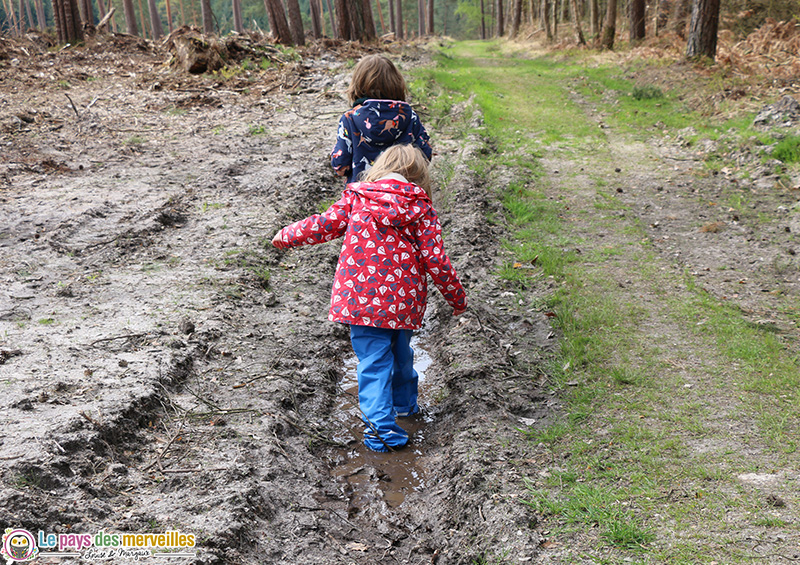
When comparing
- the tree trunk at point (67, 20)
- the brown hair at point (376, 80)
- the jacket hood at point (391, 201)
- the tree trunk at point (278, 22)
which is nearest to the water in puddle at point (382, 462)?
the jacket hood at point (391, 201)

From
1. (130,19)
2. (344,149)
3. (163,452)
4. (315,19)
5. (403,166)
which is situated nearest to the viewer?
(163,452)

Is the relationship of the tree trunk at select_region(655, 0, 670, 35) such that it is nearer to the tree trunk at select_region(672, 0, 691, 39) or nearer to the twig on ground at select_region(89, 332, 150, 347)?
the tree trunk at select_region(672, 0, 691, 39)

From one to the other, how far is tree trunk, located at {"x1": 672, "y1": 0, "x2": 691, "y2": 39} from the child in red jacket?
2038 centimetres

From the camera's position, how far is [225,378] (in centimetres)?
405

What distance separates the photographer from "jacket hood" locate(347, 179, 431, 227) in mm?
3600

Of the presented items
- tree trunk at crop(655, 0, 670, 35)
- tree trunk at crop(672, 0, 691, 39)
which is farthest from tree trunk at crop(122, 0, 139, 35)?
tree trunk at crop(672, 0, 691, 39)

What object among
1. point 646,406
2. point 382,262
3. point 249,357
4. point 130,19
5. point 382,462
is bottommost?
point 382,462

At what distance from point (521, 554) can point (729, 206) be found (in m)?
6.04

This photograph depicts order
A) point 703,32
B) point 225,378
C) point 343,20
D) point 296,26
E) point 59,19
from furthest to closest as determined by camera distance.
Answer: point 343,20
point 296,26
point 59,19
point 703,32
point 225,378

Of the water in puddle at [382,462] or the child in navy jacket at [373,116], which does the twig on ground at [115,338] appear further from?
the child in navy jacket at [373,116]

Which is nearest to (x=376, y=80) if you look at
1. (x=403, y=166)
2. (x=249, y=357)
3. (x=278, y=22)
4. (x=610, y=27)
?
(x=403, y=166)

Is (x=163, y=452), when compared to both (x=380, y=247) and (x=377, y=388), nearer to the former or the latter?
(x=377, y=388)

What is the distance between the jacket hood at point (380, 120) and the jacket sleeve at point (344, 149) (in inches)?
3.5

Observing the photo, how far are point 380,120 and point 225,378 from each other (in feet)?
7.30
